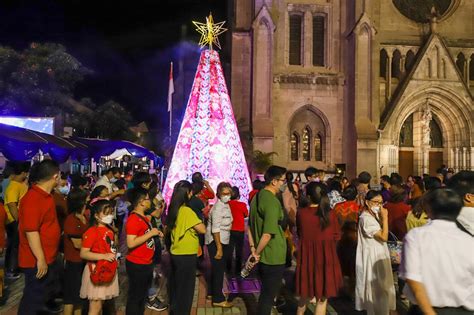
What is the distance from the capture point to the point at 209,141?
516 inches

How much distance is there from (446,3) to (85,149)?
82.0 feet

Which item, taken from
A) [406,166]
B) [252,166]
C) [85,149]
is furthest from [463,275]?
[406,166]

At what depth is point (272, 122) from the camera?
25.7 meters

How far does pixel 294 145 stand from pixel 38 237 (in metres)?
23.5

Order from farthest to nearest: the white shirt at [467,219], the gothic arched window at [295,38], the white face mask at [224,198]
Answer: the gothic arched window at [295,38], the white face mask at [224,198], the white shirt at [467,219]

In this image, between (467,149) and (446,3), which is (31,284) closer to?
(467,149)

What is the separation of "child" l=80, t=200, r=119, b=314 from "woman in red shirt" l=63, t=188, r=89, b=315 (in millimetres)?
501

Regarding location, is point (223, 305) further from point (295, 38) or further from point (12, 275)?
point (295, 38)

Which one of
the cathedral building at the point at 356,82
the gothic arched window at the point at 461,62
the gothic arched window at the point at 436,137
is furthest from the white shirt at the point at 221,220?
the gothic arched window at the point at 461,62

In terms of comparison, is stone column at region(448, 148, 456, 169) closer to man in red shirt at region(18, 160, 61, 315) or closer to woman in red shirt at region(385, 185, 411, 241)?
woman in red shirt at region(385, 185, 411, 241)

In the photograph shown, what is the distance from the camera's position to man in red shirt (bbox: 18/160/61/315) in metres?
4.61

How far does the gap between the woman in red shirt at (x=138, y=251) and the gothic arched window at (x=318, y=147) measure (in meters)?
23.0

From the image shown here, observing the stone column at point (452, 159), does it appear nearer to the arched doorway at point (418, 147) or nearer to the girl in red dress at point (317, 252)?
the arched doorway at point (418, 147)

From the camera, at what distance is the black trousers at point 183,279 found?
5.44 metres
